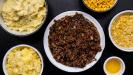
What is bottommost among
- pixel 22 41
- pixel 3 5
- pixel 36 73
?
pixel 36 73

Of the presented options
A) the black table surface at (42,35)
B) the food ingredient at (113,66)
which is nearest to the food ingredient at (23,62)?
the black table surface at (42,35)

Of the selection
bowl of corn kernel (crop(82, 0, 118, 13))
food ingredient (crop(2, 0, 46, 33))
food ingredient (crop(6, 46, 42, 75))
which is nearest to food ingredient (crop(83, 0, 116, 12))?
bowl of corn kernel (crop(82, 0, 118, 13))

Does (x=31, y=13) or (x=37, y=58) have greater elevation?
(x=31, y=13)

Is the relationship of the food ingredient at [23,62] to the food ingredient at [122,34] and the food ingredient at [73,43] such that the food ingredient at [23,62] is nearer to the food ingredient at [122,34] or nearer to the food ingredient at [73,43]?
the food ingredient at [73,43]

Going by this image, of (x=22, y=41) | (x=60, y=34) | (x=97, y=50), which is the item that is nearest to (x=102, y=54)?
(x=97, y=50)

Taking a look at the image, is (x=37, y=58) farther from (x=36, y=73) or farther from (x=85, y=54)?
(x=85, y=54)
